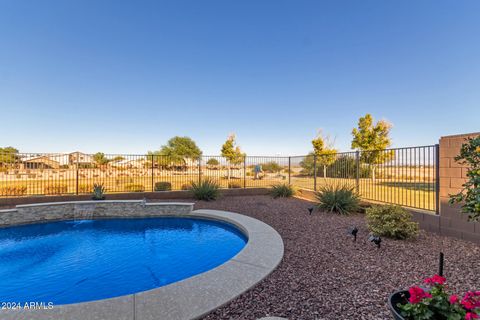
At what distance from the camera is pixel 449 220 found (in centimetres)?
479

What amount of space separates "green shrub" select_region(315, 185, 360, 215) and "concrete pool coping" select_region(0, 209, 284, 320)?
4498 millimetres

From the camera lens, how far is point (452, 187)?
478 cm

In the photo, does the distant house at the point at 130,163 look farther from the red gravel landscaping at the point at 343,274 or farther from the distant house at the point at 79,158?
the red gravel landscaping at the point at 343,274

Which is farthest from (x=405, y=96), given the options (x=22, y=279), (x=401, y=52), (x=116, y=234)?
(x=22, y=279)

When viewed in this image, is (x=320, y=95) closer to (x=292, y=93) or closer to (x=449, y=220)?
(x=292, y=93)

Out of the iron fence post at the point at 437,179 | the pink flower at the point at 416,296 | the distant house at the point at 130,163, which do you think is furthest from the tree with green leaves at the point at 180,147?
the pink flower at the point at 416,296

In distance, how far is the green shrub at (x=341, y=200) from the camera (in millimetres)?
7109

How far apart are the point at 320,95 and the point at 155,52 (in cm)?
1275

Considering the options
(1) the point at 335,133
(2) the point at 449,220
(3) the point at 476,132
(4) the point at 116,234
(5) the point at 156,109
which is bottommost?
(4) the point at 116,234

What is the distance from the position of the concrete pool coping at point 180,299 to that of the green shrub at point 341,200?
14.8ft

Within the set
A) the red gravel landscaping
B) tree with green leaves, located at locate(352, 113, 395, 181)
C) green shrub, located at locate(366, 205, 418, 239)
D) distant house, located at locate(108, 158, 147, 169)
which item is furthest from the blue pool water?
tree with green leaves, located at locate(352, 113, 395, 181)

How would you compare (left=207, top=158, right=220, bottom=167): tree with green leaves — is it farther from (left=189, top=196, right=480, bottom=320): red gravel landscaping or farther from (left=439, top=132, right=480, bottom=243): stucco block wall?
(left=439, top=132, right=480, bottom=243): stucco block wall

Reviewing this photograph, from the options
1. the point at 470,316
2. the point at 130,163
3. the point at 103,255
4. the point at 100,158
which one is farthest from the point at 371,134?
the point at 100,158

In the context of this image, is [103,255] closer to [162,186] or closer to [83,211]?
[83,211]
